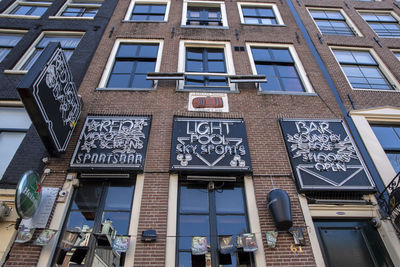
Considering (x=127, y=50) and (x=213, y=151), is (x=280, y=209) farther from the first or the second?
(x=127, y=50)

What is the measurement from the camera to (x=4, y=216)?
18.1 feet

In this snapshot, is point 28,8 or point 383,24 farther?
point 383,24

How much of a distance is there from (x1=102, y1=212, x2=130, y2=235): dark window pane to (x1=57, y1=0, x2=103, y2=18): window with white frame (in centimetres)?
1024

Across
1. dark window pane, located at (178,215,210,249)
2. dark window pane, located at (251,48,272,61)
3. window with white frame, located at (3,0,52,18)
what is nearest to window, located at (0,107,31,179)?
dark window pane, located at (178,215,210,249)

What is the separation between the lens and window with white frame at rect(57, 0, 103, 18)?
1238cm

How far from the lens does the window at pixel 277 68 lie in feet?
30.3

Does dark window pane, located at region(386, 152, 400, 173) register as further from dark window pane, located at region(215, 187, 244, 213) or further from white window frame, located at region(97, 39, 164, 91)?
white window frame, located at region(97, 39, 164, 91)

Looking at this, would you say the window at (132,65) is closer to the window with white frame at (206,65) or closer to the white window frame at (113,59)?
the white window frame at (113,59)

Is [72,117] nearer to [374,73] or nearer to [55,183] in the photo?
[55,183]

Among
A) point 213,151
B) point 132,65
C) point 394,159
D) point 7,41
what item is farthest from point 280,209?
point 7,41

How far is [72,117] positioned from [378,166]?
818 cm

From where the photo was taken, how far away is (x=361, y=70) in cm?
1036

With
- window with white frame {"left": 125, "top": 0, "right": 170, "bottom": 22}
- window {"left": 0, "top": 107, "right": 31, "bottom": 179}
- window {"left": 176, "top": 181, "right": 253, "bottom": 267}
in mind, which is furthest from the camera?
window with white frame {"left": 125, "top": 0, "right": 170, "bottom": 22}

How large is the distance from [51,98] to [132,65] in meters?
4.36
